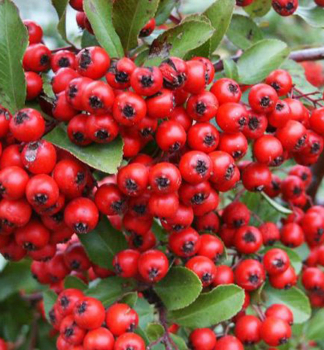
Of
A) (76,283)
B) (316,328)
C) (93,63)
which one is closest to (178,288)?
(76,283)

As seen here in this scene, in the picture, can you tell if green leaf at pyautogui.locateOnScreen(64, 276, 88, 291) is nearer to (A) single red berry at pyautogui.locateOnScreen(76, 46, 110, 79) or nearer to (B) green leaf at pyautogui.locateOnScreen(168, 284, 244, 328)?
(B) green leaf at pyautogui.locateOnScreen(168, 284, 244, 328)

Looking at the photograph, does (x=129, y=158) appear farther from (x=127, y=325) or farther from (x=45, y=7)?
(x=45, y=7)

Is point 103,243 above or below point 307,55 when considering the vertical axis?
below

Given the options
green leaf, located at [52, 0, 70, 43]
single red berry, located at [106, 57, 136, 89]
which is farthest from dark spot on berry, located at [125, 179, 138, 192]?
green leaf, located at [52, 0, 70, 43]

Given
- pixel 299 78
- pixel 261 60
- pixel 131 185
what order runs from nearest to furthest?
pixel 131 185 → pixel 261 60 → pixel 299 78

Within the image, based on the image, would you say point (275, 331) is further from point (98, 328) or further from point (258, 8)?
point (258, 8)

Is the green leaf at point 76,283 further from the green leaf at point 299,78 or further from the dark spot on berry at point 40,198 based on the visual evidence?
the green leaf at point 299,78

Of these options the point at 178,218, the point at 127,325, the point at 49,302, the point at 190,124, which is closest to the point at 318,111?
the point at 190,124
